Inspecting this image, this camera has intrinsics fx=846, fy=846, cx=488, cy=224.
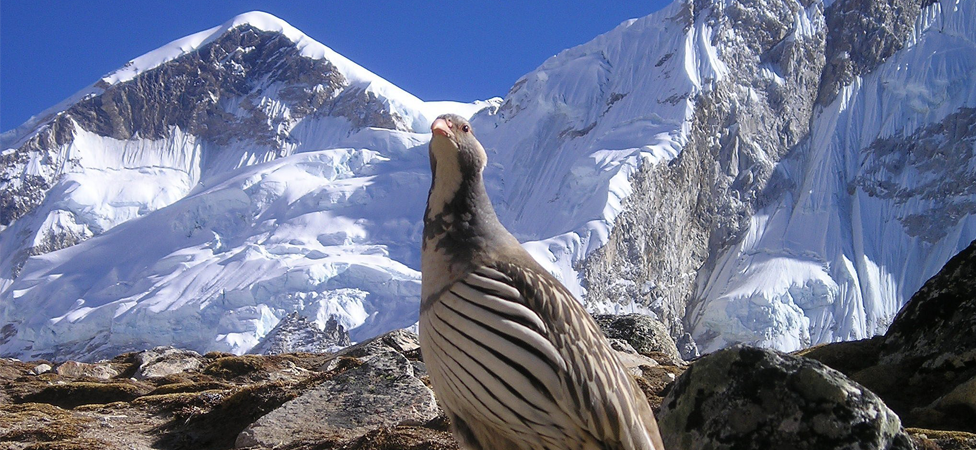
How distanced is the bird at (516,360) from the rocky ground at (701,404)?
1831mm

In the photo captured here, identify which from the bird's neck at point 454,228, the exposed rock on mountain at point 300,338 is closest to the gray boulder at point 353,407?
the bird's neck at point 454,228

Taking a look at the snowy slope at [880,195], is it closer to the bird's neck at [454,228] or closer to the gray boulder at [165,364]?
the gray boulder at [165,364]

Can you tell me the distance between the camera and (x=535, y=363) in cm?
456

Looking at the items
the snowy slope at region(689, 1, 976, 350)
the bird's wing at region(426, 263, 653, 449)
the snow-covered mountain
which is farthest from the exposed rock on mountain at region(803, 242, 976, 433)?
the snowy slope at region(689, 1, 976, 350)

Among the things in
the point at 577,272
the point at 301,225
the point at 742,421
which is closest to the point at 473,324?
the point at 742,421

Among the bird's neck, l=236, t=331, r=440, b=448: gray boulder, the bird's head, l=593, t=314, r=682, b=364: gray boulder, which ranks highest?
l=593, t=314, r=682, b=364: gray boulder

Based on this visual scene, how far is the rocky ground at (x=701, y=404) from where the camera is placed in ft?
20.3

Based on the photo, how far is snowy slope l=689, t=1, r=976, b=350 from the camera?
102750 millimetres

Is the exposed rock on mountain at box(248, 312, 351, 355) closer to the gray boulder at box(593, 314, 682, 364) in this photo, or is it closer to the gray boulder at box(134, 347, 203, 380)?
the gray boulder at box(134, 347, 203, 380)

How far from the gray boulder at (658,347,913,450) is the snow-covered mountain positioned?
81210 millimetres

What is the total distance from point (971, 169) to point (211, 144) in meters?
146

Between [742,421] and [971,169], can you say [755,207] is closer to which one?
[971,169]

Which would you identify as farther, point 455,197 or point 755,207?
point 755,207

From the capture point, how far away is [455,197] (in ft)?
16.9
